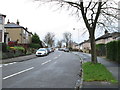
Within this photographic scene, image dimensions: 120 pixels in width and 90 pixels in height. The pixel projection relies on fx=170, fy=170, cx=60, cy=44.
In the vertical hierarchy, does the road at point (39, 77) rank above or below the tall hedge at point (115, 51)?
below

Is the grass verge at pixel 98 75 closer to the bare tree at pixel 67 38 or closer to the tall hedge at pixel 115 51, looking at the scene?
Answer: the tall hedge at pixel 115 51

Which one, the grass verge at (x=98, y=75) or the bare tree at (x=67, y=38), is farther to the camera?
the bare tree at (x=67, y=38)

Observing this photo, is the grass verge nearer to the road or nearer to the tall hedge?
the road

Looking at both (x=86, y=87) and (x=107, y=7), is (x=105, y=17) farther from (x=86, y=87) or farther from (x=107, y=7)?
(x=86, y=87)

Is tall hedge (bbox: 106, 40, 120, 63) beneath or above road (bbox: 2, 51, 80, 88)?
above

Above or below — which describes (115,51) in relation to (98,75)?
above

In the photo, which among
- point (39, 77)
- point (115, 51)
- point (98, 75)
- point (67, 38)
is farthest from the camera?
point (67, 38)

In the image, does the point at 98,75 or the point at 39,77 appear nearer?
the point at 98,75

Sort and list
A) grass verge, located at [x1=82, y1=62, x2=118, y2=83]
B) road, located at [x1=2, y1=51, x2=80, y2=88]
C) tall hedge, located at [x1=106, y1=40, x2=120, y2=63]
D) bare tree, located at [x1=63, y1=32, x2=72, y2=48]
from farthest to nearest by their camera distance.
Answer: bare tree, located at [x1=63, y1=32, x2=72, y2=48], tall hedge, located at [x1=106, y1=40, x2=120, y2=63], grass verge, located at [x1=82, y1=62, x2=118, y2=83], road, located at [x1=2, y1=51, x2=80, y2=88]

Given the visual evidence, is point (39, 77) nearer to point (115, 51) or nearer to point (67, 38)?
point (115, 51)

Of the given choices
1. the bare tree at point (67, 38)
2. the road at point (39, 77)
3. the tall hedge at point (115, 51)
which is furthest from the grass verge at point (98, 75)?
the bare tree at point (67, 38)

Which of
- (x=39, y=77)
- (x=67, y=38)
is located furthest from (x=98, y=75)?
(x=67, y=38)

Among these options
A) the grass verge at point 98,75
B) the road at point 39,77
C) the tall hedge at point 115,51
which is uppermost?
the tall hedge at point 115,51

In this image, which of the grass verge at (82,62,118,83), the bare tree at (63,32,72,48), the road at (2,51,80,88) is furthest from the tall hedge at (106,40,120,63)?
the bare tree at (63,32,72,48)
